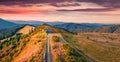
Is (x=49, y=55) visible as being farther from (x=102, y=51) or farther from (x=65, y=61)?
(x=102, y=51)

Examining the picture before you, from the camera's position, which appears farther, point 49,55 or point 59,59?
point 49,55

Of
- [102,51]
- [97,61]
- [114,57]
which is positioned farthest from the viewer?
[102,51]

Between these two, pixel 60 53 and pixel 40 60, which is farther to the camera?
pixel 60 53

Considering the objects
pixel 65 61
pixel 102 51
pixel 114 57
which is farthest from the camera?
pixel 102 51

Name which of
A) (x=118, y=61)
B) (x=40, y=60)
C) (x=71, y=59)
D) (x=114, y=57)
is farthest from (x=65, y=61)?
(x=114, y=57)

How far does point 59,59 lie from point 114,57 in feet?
122

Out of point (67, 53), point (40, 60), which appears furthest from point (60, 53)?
point (40, 60)

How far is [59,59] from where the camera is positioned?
107438 millimetres

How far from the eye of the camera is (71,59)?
107125mm

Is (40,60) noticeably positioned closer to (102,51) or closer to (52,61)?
(52,61)

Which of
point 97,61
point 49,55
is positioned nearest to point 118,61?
point 97,61

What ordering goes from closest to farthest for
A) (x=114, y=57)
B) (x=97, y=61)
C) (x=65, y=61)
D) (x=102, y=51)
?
1. (x=65, y=61)
2. (x=97, y=61)
3. (x=114, y=57)
4. (x=102, y=51)

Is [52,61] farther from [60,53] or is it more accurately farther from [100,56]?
[100,56]

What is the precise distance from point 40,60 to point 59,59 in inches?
354
